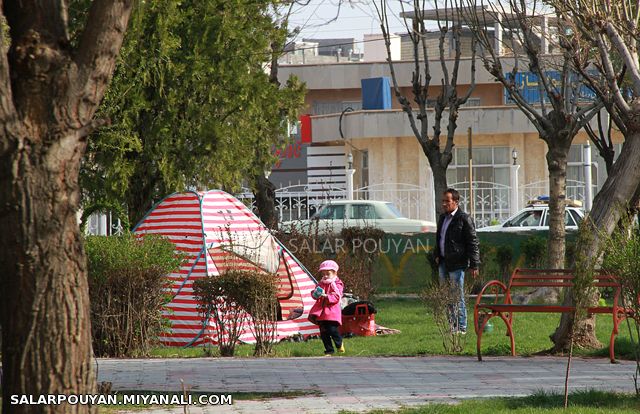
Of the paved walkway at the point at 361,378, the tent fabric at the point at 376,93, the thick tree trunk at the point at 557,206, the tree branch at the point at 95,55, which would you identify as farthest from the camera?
the tent fabric at the point at 376,93

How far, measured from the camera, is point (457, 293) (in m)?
12.2

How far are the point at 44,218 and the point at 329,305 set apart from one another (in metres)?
7.44

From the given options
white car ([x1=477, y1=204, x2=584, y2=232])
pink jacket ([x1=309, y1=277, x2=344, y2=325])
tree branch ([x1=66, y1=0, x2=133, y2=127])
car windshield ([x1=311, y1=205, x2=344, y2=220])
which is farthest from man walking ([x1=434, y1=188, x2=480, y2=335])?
white car ([x1=477, y1=204, x2=584, y2=232])

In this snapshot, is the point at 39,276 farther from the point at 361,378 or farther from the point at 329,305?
the point at 329,305

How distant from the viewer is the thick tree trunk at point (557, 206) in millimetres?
17094

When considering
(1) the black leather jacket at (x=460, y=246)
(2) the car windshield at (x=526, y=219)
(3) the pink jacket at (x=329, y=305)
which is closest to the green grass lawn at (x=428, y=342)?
(3) the pink jacket at (x=329, y=305)

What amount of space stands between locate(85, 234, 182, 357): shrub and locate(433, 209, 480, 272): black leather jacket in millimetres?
3719

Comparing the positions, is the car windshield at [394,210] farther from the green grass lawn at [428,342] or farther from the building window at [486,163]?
the green grass lawn at [428,342]

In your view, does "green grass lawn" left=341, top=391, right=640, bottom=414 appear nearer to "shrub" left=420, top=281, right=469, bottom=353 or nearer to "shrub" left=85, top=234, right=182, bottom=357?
"shrub" left=420, top=281, right=469, bottom=353

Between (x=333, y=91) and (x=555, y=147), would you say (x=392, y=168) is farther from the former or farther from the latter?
(x=555, y=147)

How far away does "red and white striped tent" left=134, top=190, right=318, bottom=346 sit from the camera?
13.7 meters

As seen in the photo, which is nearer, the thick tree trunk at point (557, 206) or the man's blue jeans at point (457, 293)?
the man's blue jeans at point (457, 293)

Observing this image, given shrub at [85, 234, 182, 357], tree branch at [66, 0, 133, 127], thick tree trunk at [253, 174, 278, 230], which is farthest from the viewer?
thick tree trunk at [253, 174, 278, 230]

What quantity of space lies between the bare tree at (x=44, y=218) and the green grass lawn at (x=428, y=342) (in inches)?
267
